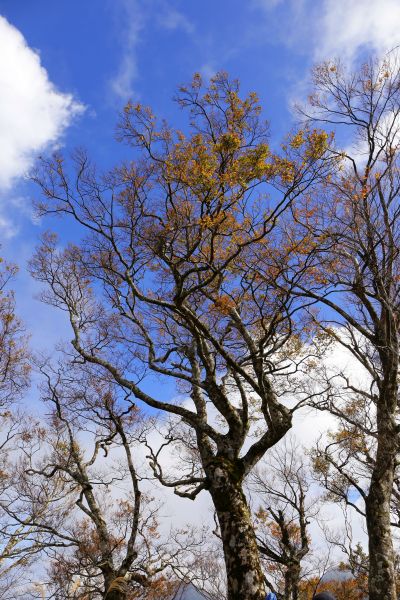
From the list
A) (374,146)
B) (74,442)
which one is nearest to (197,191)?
(374,146)

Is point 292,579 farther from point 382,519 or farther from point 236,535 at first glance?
point 236,535

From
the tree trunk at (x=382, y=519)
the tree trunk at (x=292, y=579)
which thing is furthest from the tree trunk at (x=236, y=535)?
the tree trunk at (x=292, y=579)

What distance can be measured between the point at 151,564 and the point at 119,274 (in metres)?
7.98

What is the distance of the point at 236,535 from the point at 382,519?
3.46 meters

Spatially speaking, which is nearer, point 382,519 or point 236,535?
point 236,535

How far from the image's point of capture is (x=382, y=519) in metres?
8.02

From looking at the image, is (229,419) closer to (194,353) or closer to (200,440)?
(200,440)

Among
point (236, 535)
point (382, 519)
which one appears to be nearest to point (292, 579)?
point (382, 519)

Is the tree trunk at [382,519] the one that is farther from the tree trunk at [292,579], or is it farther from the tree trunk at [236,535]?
the tree trunk at [292,579]

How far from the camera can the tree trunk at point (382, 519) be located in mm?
7457

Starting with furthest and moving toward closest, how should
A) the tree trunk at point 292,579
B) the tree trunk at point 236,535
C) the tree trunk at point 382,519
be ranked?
Result: the tree trunk at point 292,579, the tree trunk at point 382,519, the tree trunk at point 236,535

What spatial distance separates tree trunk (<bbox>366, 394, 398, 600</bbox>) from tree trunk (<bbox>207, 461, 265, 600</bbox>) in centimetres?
292

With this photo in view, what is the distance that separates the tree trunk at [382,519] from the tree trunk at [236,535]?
292 cm

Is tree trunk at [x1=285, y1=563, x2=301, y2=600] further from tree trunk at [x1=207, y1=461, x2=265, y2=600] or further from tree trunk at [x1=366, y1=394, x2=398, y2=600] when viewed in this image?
tree trunk at [x1=207, y1=461, x2=265, y2=600]
